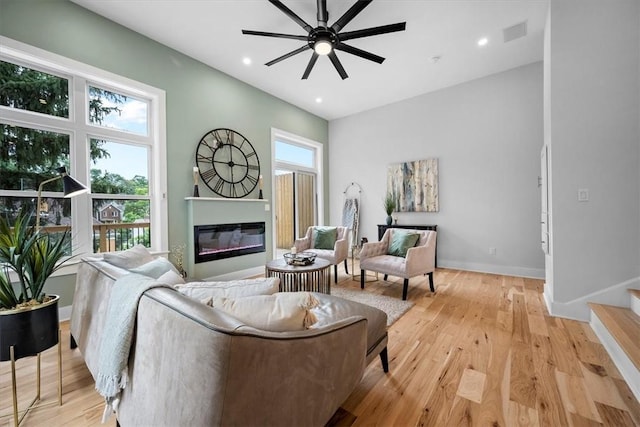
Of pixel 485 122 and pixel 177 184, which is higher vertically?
pixel 485 122

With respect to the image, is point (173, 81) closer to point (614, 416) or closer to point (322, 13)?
point (322, 13)

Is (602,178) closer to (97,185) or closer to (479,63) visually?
(479,63)

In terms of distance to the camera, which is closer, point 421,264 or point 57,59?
point 57,59

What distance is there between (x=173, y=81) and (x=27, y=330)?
325cm

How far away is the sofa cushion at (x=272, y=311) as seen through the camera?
0.98m

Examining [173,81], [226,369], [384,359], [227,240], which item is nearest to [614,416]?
[384,359]

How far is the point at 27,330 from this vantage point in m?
1.34

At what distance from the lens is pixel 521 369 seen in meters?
1.74

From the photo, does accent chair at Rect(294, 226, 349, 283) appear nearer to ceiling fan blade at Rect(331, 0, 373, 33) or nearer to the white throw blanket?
ceiling fan blade at Rect(331, 0, 373, 33)

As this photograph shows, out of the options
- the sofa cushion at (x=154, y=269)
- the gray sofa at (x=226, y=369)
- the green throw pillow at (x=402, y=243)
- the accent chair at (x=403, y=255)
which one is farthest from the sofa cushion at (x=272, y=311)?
the green throw pillow at (x=402, y=243)

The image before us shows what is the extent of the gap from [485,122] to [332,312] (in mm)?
4357


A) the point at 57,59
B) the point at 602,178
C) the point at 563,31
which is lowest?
the point at 602,178

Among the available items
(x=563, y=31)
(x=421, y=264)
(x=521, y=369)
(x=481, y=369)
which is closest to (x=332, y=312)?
Answer: (x=481, y=369)

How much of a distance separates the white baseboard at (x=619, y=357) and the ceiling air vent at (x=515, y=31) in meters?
3.20
